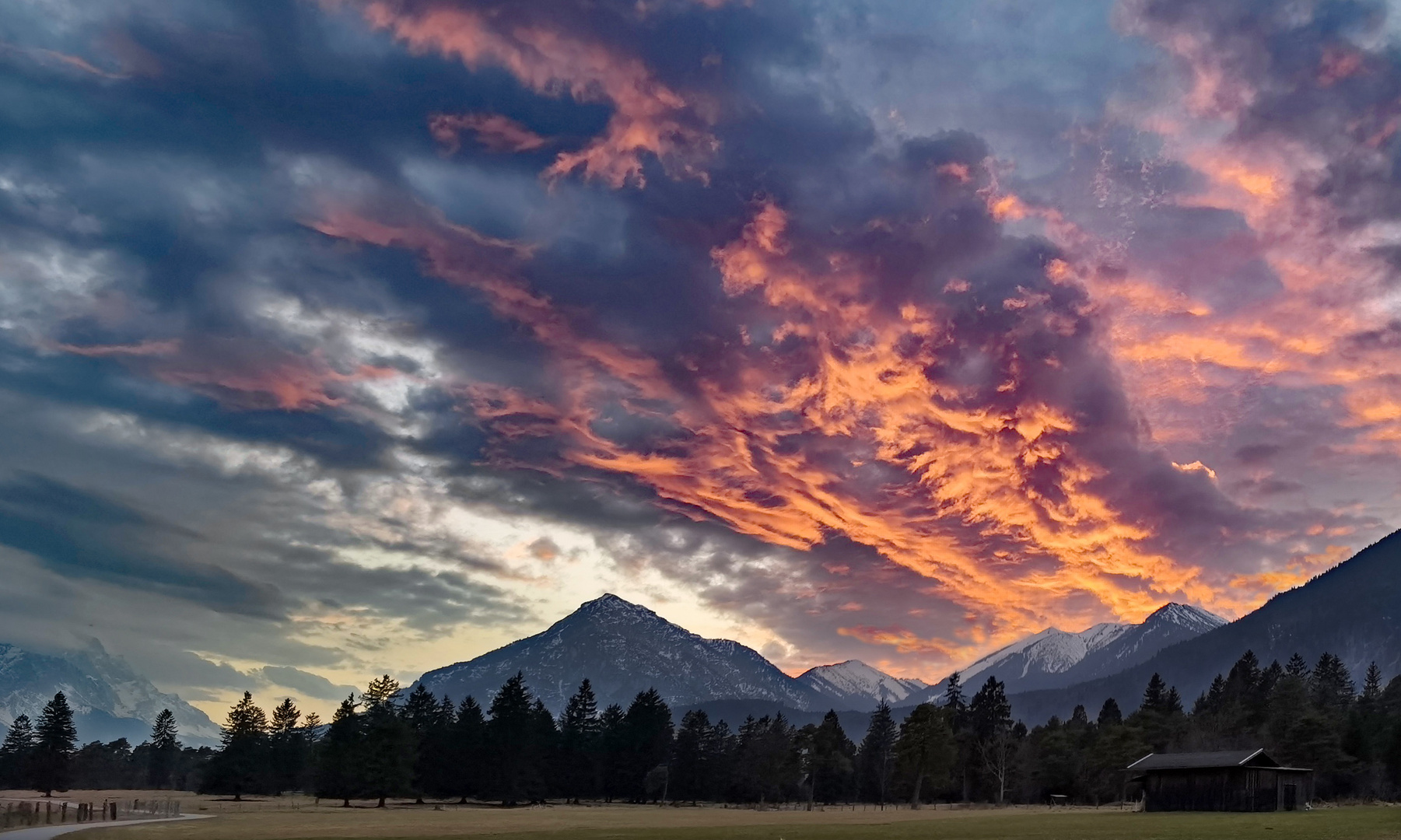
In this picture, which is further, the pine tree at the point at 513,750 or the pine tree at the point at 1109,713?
the pine tree at the point at 1109,713

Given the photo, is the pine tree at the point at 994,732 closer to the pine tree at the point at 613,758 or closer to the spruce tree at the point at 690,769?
the spruce tree at the point at 690,769

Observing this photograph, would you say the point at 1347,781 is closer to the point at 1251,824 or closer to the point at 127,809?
the point at 1251,824

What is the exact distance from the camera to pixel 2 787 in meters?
170

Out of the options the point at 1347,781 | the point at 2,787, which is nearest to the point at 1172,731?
the point at 1347,781

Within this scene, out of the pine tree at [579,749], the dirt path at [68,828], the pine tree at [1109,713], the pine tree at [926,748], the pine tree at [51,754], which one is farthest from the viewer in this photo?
the pine tree at [1109,713]

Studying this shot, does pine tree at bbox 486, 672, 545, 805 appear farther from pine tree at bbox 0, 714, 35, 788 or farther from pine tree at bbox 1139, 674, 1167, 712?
pine tree at bbox 1139, 674, 1167, 712

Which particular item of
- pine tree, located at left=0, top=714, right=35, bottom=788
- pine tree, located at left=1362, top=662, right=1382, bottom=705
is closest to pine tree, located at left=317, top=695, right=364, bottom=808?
pine tree, located at left=0, top=714, right=35, bottom=788

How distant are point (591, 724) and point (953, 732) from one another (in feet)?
204

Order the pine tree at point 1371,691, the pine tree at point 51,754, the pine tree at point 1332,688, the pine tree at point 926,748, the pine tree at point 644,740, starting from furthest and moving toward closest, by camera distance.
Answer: the pine tree at point 644,740, the pine tree at point 926,748, the pine tree at point 51,754, the pine tree at point 1371,691, the pine tree at point 1332,688

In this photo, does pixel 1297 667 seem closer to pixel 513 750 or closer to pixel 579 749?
pixel 579 749

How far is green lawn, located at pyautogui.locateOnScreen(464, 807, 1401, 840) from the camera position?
165 ft

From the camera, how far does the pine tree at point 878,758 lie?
181 meters

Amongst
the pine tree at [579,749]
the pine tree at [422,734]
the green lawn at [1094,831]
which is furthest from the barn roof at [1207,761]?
the pine tree at [422,734]

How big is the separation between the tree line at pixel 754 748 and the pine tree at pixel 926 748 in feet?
0.80
